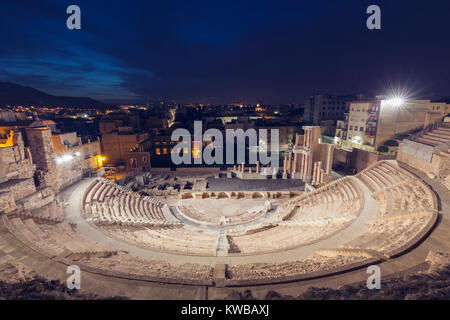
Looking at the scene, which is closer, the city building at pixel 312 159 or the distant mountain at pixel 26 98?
the city building at pixel 312 159

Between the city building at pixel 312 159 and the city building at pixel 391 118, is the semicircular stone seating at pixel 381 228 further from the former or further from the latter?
the city building at pixel 391 118

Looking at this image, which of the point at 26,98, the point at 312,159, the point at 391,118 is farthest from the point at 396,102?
the point at 26,98

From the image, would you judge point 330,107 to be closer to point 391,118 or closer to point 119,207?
point 391,118

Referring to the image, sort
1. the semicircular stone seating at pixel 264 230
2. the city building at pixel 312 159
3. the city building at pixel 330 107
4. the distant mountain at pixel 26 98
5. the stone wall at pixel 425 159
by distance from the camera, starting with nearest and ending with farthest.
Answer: the semicircular stone seating at pixel 264 230 → the stone wall at pixel 425 159 → the city building at pixel 312 159 → the city building at pixel 330 107 → the distant mountain at pixel 26 98

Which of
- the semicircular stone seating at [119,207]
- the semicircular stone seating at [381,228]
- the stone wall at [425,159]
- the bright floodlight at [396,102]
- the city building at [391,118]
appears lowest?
the semicircular stone seating at [119,207]

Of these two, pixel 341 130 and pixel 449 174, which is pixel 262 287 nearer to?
pixel 449 174

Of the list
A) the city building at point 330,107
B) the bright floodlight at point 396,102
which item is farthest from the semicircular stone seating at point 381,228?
the city building at point 330,107

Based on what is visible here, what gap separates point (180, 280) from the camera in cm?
666

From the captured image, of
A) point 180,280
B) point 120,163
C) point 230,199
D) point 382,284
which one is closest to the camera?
point 382,284

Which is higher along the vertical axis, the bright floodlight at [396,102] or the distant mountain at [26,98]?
the distant mountain at [26,98]

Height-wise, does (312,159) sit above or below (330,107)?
below

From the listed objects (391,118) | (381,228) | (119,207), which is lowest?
(119,207)

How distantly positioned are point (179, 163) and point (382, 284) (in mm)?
28583

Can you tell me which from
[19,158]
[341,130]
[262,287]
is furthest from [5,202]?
[341,130]
